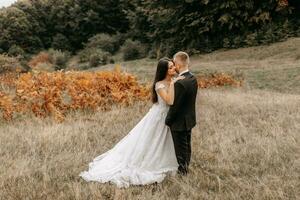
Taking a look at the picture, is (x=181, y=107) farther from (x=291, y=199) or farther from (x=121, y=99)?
(x=121, y=99)

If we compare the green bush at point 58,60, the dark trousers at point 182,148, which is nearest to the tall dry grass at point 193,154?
the dark trousers at point 182,148

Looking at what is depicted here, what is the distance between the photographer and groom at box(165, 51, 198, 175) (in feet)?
23.1

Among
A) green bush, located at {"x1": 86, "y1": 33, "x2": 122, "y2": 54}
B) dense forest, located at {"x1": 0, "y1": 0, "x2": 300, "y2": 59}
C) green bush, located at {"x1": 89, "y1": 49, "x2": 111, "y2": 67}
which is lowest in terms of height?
green bush, located at {"x1": 89, "y1": 49, "x2": 111, "y2": 67}

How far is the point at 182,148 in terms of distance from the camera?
7.34 meters

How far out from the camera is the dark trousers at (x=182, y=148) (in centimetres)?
727

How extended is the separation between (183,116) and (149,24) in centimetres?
3171

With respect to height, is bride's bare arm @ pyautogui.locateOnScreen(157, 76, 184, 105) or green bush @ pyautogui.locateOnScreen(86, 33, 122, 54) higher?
bride's bare arm @ pyautogui.locateOnScreen(157, 76, 184, 105)

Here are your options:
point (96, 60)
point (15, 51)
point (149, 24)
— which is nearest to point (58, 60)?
point (96, 60)

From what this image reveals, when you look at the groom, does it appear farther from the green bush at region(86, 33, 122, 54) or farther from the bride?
the green bush at region(86, 33, 122, 54)

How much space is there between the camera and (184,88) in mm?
7008

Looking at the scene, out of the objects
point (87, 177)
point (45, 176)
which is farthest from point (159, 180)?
point (45, 176)

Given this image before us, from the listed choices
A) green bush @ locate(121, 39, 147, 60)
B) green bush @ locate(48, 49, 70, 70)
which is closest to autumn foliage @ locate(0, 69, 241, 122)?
green bush @ locate(121, 39, 147, 60)

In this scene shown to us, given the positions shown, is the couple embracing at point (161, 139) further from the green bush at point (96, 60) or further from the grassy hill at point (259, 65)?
the green bush at point (96, 60)

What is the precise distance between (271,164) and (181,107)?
1.76 meters
